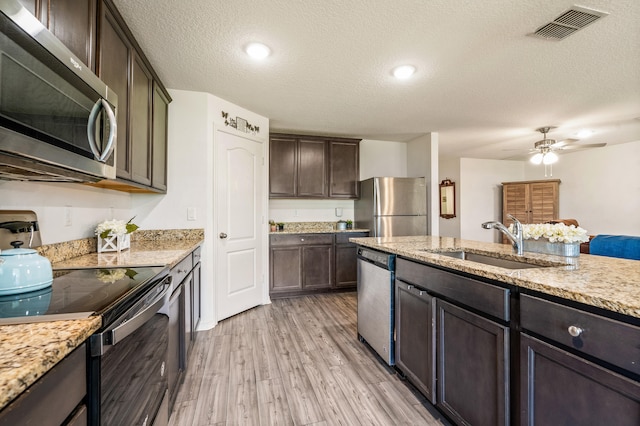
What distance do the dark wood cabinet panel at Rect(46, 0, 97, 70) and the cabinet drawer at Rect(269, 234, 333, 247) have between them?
278 cm

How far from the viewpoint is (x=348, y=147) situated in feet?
14.7

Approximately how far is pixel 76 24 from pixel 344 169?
3.52 metres

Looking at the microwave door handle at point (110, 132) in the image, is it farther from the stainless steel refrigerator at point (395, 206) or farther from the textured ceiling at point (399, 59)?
the stainless steel refrigerator at point (395, 206)

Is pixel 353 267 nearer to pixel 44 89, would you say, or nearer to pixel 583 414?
pixel 583 414

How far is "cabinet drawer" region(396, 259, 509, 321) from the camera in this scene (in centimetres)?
120

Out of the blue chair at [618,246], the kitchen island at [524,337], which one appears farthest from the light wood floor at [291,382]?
the blue chair at [618,246]

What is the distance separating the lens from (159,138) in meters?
2.57

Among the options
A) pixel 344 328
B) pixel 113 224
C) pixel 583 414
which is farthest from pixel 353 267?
pixel 583 414

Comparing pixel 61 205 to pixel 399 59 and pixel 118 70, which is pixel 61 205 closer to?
pixel 118 70

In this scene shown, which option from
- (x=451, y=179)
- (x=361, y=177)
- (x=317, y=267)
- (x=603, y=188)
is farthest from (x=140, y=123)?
(x=603, y=188)

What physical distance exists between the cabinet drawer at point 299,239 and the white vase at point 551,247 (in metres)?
2.64

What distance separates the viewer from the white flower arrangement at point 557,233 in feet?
5.10

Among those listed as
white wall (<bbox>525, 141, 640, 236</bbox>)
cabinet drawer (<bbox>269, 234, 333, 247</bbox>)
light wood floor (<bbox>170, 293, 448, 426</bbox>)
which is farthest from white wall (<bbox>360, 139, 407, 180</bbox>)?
white wall (<bbox>525, 141, 640, 236</bbox>)

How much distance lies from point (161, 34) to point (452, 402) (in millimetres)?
2896
